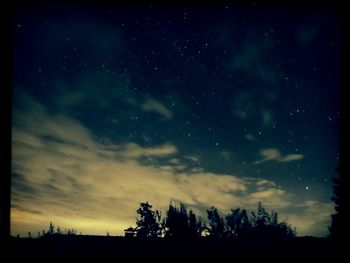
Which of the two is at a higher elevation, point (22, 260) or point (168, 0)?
point (168, 0)

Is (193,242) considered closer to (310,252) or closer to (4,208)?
(310,252)

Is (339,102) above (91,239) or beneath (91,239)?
above

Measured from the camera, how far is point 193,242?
11.8 ft

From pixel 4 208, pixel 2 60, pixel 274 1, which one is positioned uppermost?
pixel 274 1

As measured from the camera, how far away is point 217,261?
255cm

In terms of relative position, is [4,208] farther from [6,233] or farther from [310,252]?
[310,252]

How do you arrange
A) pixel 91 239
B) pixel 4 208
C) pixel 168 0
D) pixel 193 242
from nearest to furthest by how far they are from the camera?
1. pixel 4 208
2. pixel 168 0
3. pixel 193 242
4. pixel 91 239

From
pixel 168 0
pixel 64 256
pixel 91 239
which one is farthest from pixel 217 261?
pixel 91 239

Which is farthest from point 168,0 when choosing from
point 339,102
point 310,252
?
point 310,252

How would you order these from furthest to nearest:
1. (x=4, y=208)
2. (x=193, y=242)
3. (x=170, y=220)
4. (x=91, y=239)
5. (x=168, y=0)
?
1. (x=170, y=220)
2. (x=91, y=239)
3. (x=193, y=242)
4. (x=168, y=0)
5. (x=4, y=208)

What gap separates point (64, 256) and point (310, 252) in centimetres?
214

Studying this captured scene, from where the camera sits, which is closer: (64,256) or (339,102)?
(339,102)

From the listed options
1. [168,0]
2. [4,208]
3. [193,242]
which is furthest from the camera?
[193,242]

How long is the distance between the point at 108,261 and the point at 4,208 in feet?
3.20
